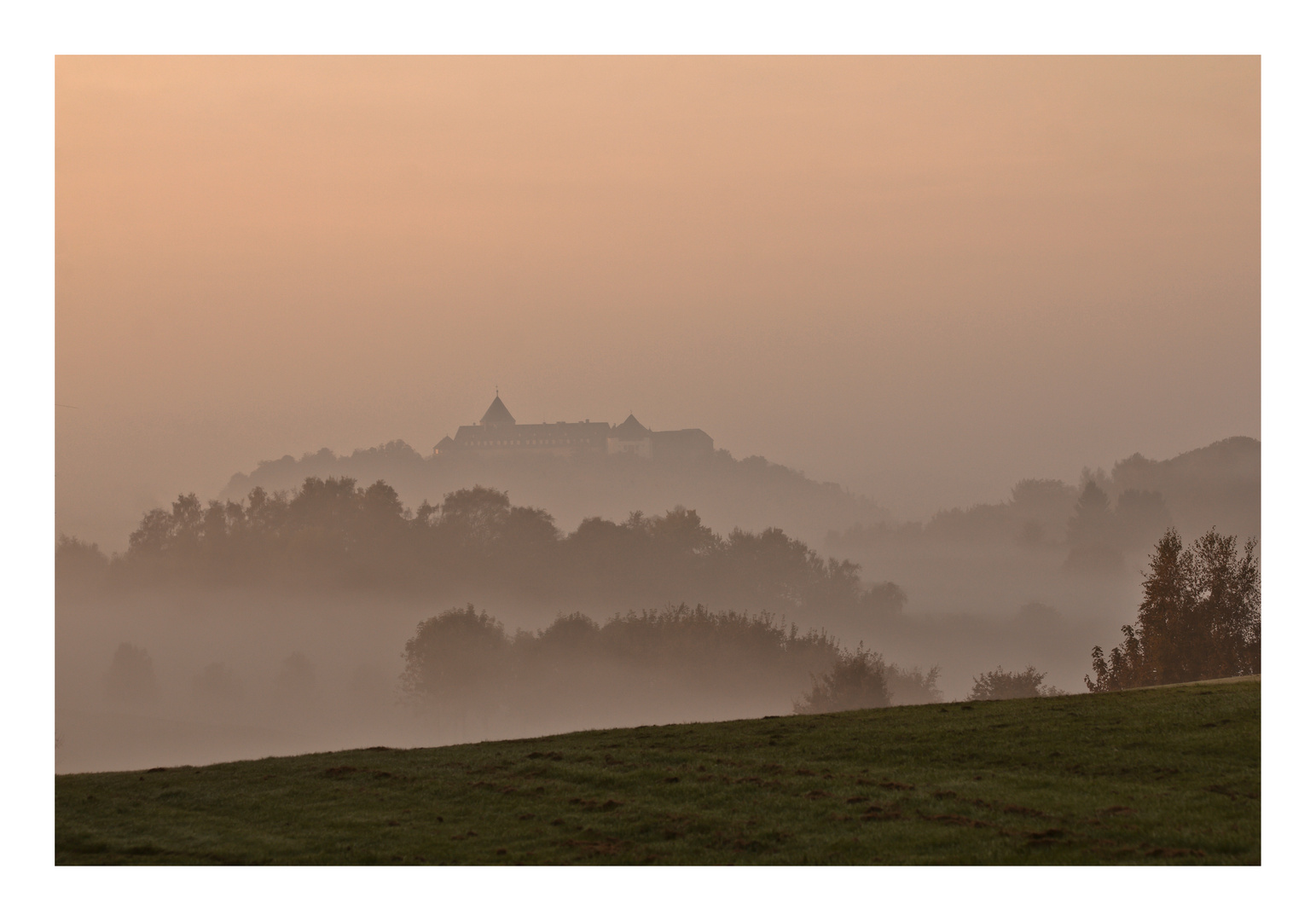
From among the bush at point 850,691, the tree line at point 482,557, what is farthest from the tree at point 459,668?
the bush at point 850,691

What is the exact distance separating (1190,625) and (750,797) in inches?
1697

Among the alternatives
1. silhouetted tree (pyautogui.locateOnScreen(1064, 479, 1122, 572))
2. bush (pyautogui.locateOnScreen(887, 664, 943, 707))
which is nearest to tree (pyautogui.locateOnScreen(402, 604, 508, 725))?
bush (pyautogui.locateOnScreen(887, 664, 943, 707))

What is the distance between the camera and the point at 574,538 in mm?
163750

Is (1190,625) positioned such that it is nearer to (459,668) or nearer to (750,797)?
(750,797)

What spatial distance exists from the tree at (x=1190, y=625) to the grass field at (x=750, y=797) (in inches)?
1178

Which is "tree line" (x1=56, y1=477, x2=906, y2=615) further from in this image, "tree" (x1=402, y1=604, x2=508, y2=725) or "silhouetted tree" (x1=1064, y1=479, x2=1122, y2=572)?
"tree" (x1=402, y1=604, x2=508, y2=725)

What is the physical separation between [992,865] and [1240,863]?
3.00 meters

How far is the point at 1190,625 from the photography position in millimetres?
53125

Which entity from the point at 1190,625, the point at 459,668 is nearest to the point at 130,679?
the point at 459,668

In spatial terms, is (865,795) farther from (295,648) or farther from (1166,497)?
(1166,497)

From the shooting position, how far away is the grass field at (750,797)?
Result: 585 inches

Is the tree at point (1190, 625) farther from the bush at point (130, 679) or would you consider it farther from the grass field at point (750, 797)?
the bush at point (130, 679)

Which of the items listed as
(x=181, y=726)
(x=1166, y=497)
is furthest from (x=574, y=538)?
(x=1166, y=497)

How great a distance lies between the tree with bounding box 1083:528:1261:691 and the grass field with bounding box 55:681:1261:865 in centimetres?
2991
